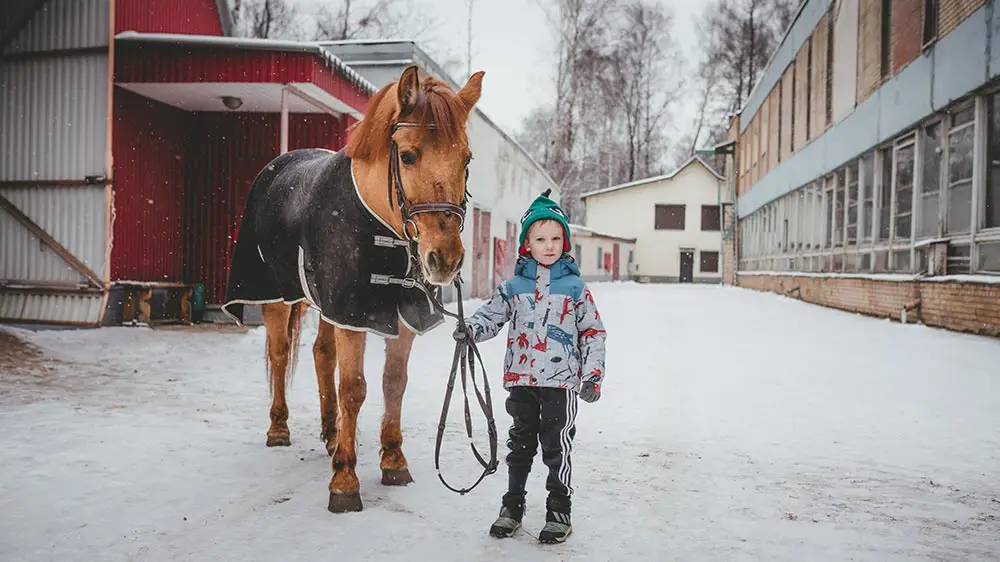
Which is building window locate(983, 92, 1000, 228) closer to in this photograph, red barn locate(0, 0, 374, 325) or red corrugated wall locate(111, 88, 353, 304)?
red barn locate(0, 0, 374, 325)

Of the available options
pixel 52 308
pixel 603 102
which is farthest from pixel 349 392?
pixel 603 102

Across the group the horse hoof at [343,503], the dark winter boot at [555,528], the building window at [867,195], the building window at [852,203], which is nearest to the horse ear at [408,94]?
the horse hoof at [343,503]

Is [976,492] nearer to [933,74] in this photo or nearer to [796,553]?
[796,553]

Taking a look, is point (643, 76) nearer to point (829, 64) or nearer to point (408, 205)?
point (829, 64)

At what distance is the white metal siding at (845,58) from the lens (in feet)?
46.0

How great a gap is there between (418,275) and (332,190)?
1.92ft

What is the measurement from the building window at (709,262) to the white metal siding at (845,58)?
26.7 meters

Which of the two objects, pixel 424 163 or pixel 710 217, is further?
pixel 710 217

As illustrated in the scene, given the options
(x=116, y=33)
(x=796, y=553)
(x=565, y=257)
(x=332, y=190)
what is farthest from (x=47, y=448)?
(x=116, y=33)

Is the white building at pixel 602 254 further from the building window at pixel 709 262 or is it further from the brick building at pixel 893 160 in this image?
the brick building at pixel 893 160

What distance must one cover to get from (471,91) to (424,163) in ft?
1.96

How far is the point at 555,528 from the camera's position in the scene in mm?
2643

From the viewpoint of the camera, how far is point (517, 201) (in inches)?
867

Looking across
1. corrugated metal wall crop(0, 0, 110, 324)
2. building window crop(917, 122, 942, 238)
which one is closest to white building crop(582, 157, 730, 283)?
building window crop(917, 122, 942, 238)
